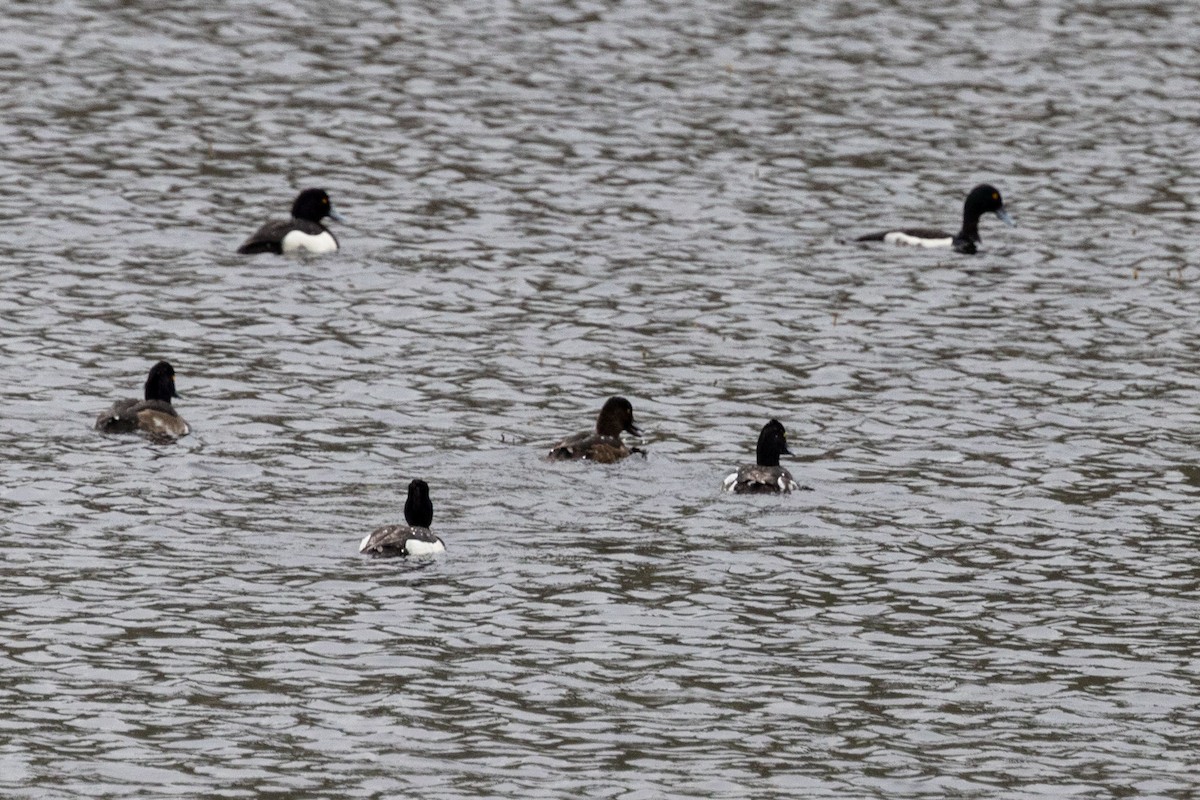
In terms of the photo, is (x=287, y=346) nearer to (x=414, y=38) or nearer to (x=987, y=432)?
(x=987, y=432)

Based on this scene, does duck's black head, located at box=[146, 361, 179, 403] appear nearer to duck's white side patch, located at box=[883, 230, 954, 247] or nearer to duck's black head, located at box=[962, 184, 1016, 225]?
duck's white side patch, located at box=[883, 230, 954, 247]

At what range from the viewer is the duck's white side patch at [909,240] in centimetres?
2944

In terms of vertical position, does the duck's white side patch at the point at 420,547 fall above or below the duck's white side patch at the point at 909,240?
below

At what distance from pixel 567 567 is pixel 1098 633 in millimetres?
4052

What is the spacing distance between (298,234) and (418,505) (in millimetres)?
10787

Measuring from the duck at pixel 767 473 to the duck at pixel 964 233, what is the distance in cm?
959

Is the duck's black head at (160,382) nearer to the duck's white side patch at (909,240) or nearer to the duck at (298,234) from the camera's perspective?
the duck at (298,234)

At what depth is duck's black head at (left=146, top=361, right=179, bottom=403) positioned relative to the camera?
21.3 metres

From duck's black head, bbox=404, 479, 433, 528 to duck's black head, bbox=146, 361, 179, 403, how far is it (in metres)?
4.17

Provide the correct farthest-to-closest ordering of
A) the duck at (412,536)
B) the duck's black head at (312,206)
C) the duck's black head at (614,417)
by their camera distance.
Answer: the duck's black head at (312,206) → the duck's black head at (614,417) → the duck at (412,536)

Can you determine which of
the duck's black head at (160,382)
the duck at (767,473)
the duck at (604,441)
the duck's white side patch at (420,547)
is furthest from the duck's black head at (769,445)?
Result: the duck's black head at (160,382)

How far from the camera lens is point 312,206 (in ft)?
93.7

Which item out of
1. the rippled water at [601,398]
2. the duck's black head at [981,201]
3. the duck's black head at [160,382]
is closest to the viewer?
the rippled water at [601,398]

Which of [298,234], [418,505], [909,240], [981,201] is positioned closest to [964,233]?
[981,201]
